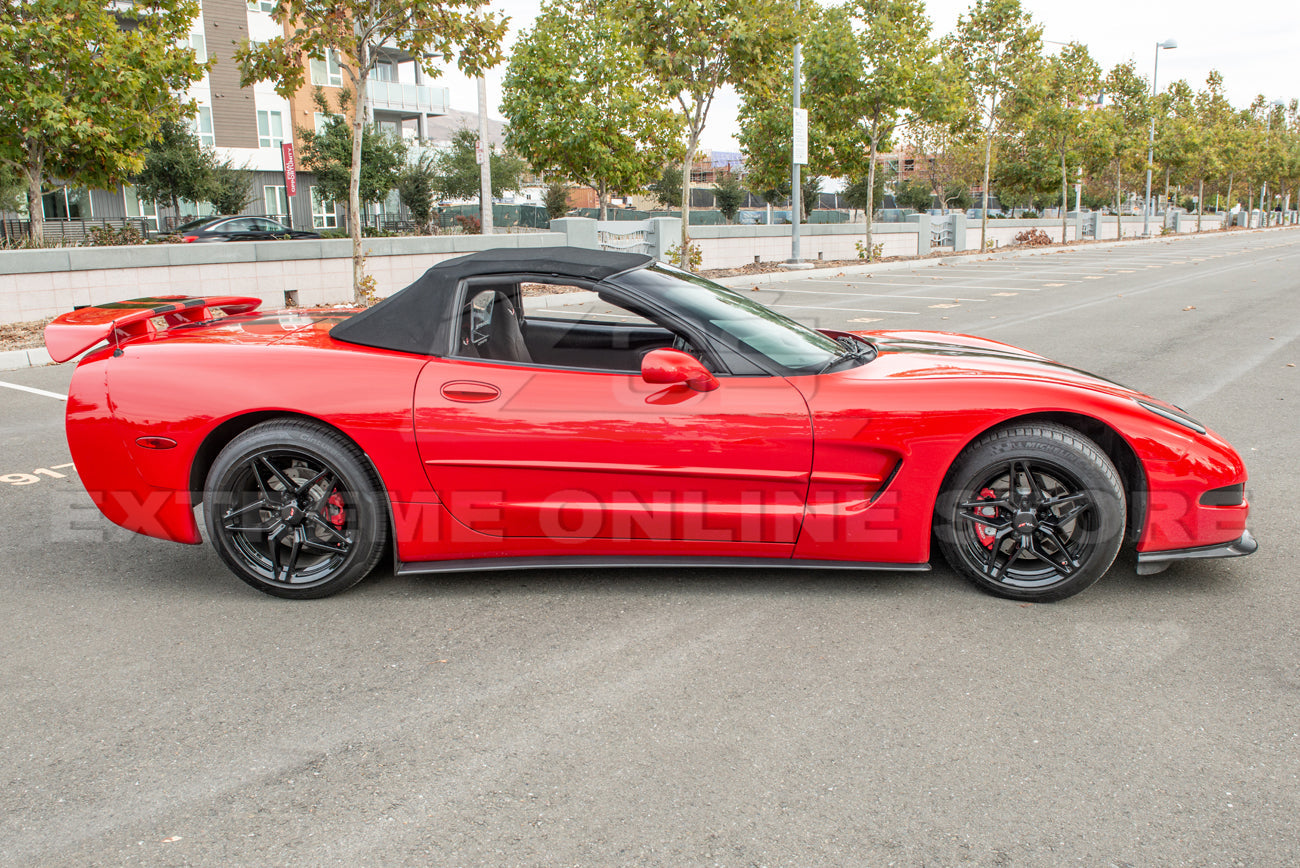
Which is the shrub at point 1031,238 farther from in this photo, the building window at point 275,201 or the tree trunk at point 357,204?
the building window at point 275,201

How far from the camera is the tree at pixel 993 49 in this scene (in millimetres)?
30984

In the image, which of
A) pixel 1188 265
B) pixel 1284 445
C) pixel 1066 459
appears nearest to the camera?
pixel 1066 459

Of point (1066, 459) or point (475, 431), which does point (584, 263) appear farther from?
point (1066, 459)

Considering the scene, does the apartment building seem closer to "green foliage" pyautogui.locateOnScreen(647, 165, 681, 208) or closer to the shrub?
"green foliage" pyautogui.locateOnScreen(647, 165, 681, 208)

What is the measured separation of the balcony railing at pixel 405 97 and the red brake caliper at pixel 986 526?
161 feet

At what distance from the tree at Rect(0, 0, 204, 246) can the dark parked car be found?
834 centimetres

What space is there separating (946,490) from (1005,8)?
32.0m

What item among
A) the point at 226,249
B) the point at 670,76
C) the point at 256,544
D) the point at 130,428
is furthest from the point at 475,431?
the point at 670,76

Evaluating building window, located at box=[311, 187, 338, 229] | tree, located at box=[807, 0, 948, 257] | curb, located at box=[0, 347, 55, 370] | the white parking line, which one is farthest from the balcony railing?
the white parking line

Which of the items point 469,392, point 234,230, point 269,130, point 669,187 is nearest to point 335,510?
point 469,392

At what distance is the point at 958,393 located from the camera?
350 cm

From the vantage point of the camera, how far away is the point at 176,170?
1190 inches

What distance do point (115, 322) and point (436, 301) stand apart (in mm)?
1322

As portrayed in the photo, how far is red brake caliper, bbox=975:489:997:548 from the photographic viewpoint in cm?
353
